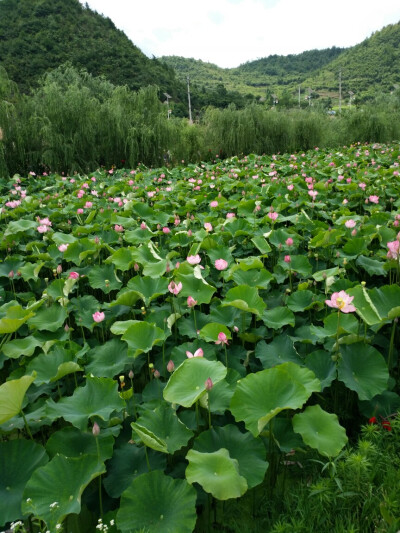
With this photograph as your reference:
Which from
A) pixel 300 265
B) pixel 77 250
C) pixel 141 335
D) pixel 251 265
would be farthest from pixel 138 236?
pixel 141 335

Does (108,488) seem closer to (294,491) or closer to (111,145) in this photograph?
(294,491)

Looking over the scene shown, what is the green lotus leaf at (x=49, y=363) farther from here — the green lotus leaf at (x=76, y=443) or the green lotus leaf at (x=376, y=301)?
the green lotus leaf at (x=376, y=301)

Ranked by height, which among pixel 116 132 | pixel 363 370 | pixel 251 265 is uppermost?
pixel 116 132

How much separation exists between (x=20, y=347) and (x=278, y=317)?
3.71 ft

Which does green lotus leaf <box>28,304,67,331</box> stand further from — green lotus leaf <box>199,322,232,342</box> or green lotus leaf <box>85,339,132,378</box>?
green lotus leaf <box>199,322,232,342</box>

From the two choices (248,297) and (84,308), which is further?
(84,308)

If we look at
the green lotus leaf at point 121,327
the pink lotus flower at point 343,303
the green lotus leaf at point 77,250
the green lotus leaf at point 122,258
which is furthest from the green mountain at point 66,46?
the pink lotus flower at point 343,303

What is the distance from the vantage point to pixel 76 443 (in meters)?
1.17

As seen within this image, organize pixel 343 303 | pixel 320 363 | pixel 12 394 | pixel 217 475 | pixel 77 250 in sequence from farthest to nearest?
pixel 77 250 < pixel 320 363 < pixel 343 303 < pixel 12 394 < pixel 217 475

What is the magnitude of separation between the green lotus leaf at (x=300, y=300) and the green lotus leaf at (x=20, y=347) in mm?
1157

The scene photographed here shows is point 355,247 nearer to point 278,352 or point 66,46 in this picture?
point 278,352

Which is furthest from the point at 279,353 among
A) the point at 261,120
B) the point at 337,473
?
the point at 261,120

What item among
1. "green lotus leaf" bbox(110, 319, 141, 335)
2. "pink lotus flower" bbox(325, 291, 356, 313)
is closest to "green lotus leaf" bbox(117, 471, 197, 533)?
"green lotus leaf" bbox(110, 319, 141, 335)

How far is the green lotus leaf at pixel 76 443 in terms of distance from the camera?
113 centimetres
